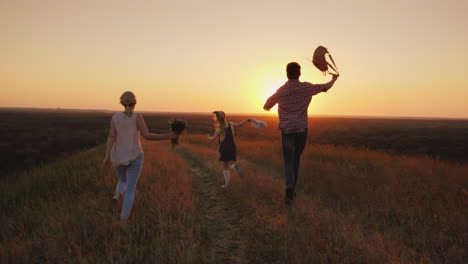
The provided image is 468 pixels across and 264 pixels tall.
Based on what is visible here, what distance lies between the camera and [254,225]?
13.7ft

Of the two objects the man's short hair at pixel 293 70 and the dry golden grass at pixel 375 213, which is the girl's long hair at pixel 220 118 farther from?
the man's short hair at pixel 293 70

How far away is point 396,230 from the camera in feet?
13.0

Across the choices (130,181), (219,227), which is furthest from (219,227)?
(130,181)

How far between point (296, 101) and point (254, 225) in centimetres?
228

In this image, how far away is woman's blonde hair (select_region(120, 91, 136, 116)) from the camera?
3732 mm

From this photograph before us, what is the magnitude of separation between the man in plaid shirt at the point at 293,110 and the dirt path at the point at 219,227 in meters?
1.23

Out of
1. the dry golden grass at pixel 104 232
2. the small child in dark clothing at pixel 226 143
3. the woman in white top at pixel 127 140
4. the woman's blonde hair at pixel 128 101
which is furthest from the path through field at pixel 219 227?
the woman's blonde hair at pixel 128 101

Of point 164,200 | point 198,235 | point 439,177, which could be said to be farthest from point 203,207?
point 439,177

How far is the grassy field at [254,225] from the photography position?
10.4 feet

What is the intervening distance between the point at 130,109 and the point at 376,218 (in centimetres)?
459

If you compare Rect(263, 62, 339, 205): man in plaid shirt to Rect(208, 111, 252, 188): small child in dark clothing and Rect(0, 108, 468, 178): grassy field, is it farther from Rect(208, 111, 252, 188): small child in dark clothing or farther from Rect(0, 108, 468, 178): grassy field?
Rect(208, 111, 252, 188): small child in dark clothing

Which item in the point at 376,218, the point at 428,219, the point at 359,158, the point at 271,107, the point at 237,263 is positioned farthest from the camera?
the point at 359,158

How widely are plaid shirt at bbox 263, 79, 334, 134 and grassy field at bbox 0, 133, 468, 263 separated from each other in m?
1.51

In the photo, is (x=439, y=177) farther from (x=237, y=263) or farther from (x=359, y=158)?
(x=237, y=263)
